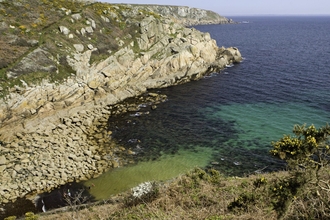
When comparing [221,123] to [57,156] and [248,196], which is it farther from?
[248,196]

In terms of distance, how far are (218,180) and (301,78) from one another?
49839 millimetres

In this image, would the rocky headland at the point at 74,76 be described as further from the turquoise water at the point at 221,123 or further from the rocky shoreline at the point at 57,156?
the turquoise water at the point at 221,123

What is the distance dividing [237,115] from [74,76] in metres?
29.8

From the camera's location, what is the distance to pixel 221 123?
1612 inches

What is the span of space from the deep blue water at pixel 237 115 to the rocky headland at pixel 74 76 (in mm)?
4238

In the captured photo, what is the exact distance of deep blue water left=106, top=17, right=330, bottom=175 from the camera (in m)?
33.7

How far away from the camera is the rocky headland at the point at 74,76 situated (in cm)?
3109

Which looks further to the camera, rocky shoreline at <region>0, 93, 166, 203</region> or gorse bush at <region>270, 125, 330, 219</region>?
rocky shoreline at <region>0, 93, 166, 203</region>

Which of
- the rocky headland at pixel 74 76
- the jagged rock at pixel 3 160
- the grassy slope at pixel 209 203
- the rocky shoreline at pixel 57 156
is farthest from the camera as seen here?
the rocky headland at pixel 74 76

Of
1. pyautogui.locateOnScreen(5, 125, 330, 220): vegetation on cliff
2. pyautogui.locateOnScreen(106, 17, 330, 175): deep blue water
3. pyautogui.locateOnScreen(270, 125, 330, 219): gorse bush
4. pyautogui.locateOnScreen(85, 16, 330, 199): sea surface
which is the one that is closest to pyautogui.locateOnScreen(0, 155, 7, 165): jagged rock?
pyautogui.locateOnScreen(85, 16, 330, 199): sea surface

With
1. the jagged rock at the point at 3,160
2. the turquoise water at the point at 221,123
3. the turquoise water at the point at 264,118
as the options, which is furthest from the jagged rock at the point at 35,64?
the turquoise water at the point at 264,118

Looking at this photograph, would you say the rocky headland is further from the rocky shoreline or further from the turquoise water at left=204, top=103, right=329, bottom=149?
the turquoise water at left=204, top=103, right=329, bottom=149

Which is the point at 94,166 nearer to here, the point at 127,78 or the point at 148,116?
the point at 148,116

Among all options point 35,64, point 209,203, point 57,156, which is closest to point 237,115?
point 209,203
